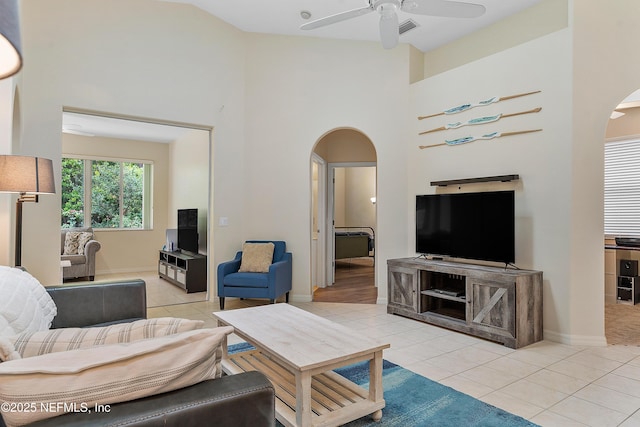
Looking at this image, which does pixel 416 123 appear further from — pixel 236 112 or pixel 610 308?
pixel 610 308

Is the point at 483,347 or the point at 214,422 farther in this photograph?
the point at 483,347

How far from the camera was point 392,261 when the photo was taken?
4762 millimetres

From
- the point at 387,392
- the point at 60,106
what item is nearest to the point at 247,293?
the point at 387,392

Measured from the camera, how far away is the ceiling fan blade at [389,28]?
3.08 metres

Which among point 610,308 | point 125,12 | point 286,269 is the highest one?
point 125,12

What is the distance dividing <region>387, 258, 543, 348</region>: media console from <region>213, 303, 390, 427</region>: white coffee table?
6.15ft

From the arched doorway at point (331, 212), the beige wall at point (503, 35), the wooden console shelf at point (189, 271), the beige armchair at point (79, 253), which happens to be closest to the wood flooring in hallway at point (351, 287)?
the arched doorway at point (331, 212)

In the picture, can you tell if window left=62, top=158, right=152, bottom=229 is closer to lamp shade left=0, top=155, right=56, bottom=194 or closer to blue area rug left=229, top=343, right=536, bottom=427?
lamp shade left=0, top=155, right=56, bottom=194

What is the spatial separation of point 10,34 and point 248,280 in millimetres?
4497

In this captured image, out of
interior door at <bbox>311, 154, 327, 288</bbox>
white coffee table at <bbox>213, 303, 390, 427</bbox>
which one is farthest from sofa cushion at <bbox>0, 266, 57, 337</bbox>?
interior door at <bbox>311, 154, 327, 288</bbox>

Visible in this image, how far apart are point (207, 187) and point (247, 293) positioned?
1752mm

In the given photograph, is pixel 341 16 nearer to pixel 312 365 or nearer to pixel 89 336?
pixel 312 365

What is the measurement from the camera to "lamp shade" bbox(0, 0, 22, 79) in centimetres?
42

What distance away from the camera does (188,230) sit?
6.46 meters
